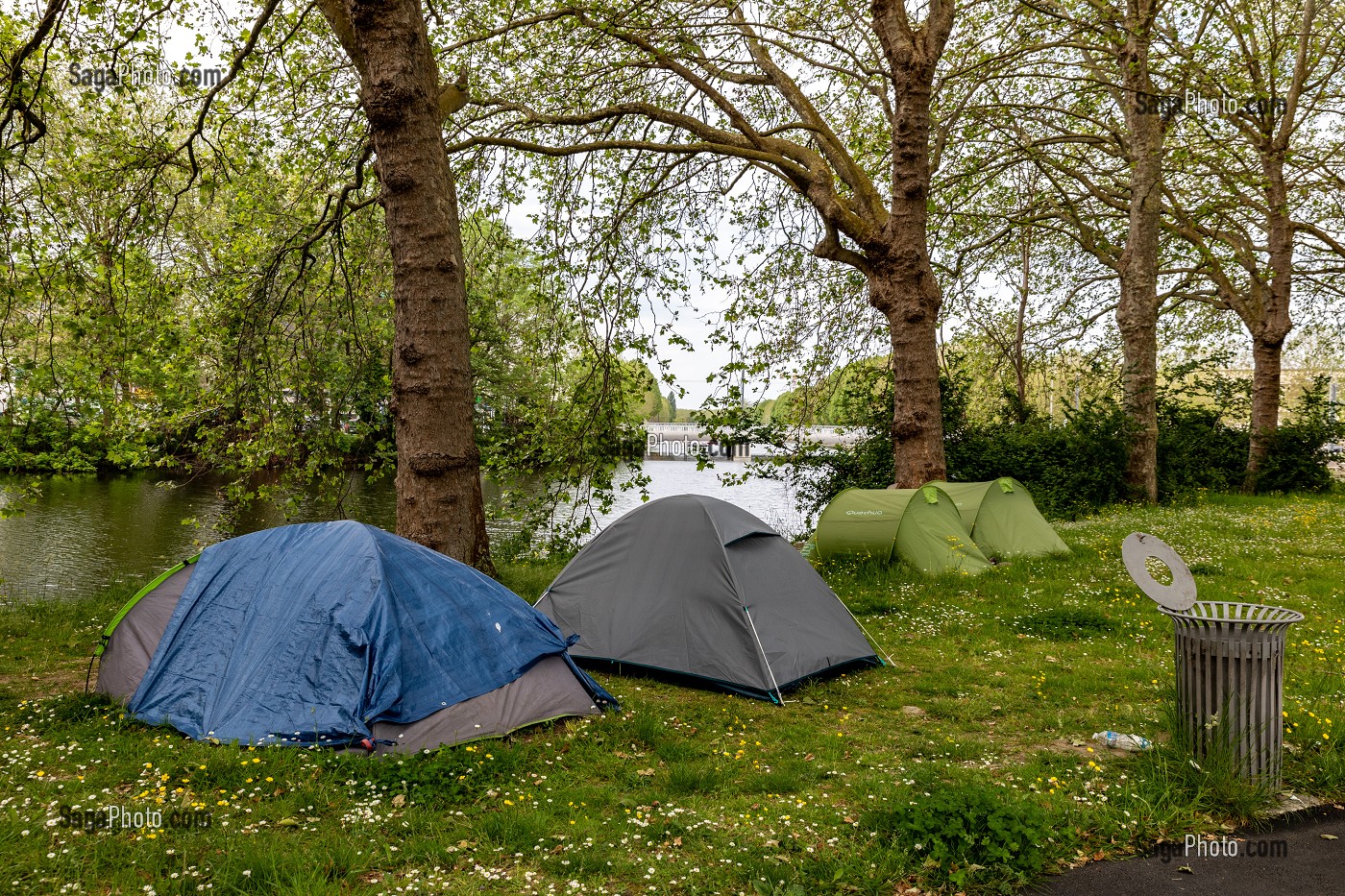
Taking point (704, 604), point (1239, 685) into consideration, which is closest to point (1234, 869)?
point (1239, 685)

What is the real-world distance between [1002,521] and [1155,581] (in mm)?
7453

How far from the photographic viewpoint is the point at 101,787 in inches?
182

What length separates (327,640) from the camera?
5.38m

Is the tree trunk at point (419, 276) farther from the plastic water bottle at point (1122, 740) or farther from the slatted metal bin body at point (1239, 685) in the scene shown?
the slatted metal bin body at point (1239, 685)

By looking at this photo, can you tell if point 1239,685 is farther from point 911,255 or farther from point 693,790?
point 911,255

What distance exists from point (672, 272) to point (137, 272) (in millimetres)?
6848

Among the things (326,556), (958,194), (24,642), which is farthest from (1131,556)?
(958,194)

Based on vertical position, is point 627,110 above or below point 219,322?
above

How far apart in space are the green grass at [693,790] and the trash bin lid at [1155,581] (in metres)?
0.93

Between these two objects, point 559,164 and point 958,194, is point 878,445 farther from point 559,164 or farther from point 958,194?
point 559,164

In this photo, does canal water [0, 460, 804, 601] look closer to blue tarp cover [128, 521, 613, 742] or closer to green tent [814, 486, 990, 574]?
green tent [814, 486, 990, 574]
